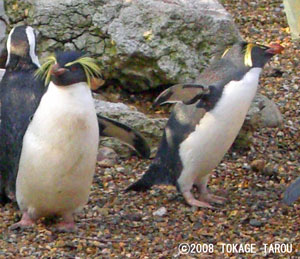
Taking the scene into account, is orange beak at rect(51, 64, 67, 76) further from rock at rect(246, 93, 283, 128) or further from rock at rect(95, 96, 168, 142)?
rock at rect(246, 93, 283, 128)

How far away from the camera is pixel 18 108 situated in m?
4.60

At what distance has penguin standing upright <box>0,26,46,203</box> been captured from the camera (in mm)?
4578

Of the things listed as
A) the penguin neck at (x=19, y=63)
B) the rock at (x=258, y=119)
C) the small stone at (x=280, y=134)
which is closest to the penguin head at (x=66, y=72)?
the penguin neck at (x=19, y=63)

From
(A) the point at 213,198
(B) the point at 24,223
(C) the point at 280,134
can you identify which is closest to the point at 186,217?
(A) the point at 213,198

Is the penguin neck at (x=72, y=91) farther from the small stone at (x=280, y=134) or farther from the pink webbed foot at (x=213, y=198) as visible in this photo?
the small stone at (x=280, y=134)

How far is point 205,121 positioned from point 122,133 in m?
0.49

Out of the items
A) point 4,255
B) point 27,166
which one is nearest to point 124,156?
point 27,166

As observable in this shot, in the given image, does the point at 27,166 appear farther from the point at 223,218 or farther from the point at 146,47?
the point at 146,47

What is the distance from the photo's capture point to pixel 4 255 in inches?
163

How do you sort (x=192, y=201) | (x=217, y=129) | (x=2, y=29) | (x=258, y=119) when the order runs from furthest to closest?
(x=2, y=29)
(x=258, y=119)
(x=192, y=201)
(x=217, y=129)

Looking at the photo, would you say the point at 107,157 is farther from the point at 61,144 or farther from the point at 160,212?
the point at 61,144

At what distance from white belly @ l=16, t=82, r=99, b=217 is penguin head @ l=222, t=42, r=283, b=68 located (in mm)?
1186

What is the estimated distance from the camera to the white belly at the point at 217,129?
4965mm

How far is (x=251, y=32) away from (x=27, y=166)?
3.81m
